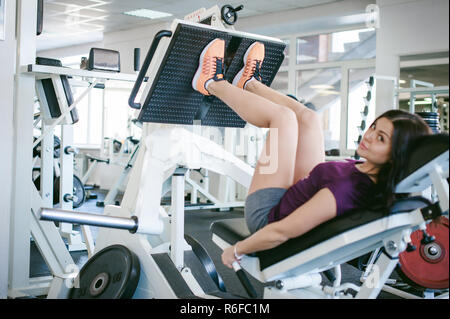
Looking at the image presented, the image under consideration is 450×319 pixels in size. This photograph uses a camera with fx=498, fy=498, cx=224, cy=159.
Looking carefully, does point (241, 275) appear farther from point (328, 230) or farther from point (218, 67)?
point (218, 67)

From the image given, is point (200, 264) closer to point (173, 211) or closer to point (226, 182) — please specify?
point (173, 211)

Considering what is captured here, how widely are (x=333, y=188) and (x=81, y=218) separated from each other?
2.78 ft

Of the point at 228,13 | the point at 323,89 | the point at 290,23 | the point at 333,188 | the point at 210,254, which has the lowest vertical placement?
the point at 210,254

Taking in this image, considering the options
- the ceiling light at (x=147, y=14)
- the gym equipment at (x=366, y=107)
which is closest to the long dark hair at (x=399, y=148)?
the gym equipment at (x=366, y=107)

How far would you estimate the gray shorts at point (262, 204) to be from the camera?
5.56ft

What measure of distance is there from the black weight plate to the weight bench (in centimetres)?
45

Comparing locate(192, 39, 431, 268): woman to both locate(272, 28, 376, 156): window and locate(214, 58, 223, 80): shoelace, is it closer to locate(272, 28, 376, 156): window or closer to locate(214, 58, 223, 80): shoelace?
locate(214, 58, 223, 80): shoelace

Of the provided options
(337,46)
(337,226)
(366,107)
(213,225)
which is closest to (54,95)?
(213,225)

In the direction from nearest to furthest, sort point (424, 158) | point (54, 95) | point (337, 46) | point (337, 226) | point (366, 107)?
1. point (424, 158)
2. point (337, 226)
3. point (54, 95)
4. point (366, 107)
5. point (337, 46)

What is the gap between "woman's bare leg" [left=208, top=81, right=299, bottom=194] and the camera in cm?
162

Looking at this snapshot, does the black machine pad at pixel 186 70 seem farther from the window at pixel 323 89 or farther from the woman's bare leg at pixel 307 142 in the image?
the window at pixel 323 89

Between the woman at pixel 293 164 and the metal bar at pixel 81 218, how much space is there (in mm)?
399

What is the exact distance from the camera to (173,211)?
6.57 feet

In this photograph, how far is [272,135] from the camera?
1650 millimetres
